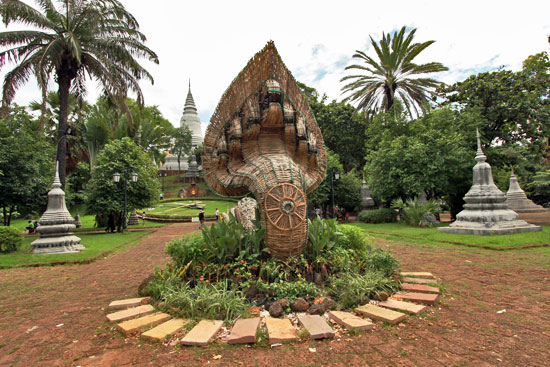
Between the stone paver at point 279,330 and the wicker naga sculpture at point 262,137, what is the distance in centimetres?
128

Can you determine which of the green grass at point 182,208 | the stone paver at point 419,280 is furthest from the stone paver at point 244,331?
the green grass at point 182,208

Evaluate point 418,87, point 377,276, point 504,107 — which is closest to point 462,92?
point 504,107

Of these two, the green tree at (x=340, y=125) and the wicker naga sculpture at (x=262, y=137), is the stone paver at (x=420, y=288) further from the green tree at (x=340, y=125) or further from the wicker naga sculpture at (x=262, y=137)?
the green tree at (x=340, y=125)

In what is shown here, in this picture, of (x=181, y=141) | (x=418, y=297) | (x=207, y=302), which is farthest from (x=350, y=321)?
(x=181, y=141)

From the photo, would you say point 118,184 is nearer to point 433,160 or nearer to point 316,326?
point 316,326

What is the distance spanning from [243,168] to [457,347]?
3896 mm

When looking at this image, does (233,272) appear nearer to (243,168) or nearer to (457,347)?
(243,168)

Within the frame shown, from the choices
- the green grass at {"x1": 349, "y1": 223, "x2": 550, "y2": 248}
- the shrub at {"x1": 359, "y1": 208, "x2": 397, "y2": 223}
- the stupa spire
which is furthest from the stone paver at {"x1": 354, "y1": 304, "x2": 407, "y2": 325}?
the stupa spire

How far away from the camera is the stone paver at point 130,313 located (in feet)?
12.5

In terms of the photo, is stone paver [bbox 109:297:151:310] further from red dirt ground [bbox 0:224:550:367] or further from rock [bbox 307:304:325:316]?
rock [bbox 307:304:325:316]

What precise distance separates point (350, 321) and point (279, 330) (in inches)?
→ 33.1

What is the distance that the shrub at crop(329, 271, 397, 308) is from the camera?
4.02m

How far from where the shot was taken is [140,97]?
16.0 meters

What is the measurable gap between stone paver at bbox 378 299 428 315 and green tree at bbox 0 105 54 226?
1708cm
